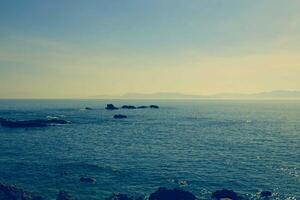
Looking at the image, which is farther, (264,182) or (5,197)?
(264,182)

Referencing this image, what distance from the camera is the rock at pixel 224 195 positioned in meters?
48.8

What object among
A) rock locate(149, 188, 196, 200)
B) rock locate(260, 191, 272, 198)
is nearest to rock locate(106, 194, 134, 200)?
rock locate(149, 188, 196, 200)

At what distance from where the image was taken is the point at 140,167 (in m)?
66.8

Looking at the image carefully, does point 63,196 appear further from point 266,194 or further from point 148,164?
point 266,194

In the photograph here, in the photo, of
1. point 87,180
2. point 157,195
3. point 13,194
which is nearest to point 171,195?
point 157,195

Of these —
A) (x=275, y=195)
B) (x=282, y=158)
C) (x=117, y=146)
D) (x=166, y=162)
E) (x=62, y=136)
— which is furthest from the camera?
(x=62, y=136)

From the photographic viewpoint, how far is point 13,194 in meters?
48.3

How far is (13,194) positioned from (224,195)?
28915mm

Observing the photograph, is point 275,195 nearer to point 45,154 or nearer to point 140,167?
point 140,167

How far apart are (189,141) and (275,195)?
173 ft

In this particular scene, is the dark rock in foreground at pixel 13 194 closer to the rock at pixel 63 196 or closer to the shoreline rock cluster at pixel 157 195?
the shoreline rock cluster at pixel 157 195

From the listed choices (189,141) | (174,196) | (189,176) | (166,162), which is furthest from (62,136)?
(174,196)

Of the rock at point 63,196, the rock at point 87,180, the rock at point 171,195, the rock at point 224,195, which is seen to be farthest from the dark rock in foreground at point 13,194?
the rock at point 224,195

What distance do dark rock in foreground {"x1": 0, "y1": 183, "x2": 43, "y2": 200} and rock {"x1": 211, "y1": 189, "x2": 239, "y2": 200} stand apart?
2417 cm
